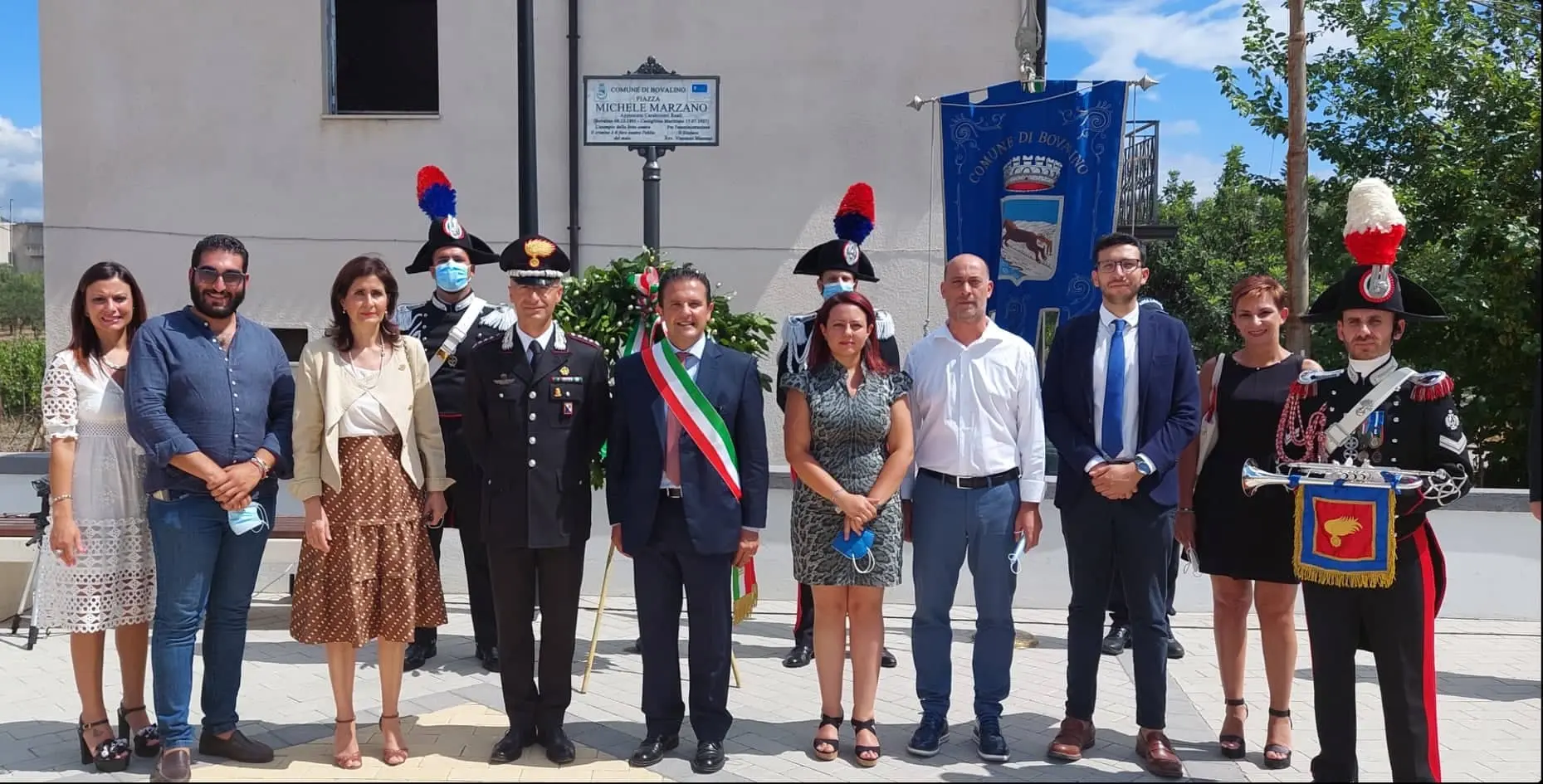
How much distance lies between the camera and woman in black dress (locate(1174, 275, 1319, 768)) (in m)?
4.27

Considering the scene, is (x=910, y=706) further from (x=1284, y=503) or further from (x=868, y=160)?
(x=868, y=160)

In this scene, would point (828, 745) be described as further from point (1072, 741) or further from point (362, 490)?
point (362, 490)

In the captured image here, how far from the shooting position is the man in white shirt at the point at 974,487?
4.32m

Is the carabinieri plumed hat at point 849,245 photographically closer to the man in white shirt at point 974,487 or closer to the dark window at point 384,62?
the man in white shirt at point 974,487

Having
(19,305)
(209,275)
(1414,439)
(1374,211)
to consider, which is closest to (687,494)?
(209,275)

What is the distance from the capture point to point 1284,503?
4246 mm

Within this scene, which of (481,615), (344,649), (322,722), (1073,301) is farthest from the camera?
(1073,301)

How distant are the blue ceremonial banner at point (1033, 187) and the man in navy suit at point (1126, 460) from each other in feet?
7.46

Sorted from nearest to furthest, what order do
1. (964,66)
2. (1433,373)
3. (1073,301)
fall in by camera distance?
(1433,373) < (1073,301) < (964,66)

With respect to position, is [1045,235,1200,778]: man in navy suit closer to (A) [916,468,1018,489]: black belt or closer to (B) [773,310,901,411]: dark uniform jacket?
(A) [916,468,1018,489]: black belt

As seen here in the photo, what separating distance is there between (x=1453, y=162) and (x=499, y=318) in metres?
9.30

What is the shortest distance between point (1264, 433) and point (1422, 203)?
25.5 ft

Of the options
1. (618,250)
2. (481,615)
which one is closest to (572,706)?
(481,615)

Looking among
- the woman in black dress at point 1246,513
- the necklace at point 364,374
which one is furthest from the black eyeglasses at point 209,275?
the woman in black dress at point 1246,513
